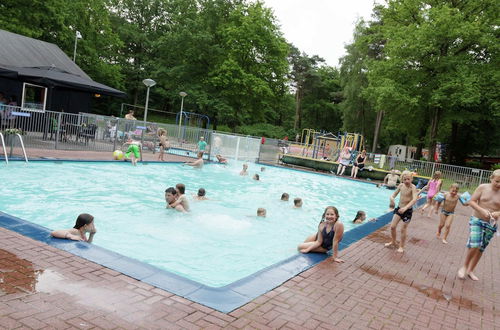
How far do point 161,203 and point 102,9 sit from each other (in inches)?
1367

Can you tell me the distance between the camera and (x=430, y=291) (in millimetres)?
5195

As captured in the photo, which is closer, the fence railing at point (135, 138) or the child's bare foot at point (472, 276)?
the child's bare foot at point (472, 276)

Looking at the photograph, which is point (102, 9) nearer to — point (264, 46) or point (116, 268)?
point (264, 46)

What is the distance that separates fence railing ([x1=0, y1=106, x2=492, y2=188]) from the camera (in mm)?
15734

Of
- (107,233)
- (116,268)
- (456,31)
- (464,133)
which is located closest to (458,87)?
(456,31)

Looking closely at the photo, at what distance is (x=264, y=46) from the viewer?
38.2m

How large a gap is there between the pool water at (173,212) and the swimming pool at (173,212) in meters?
0.02

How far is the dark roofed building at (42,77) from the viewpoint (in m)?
17.8

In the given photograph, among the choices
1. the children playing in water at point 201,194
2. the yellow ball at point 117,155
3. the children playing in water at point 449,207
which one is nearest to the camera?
the children playing in water at point 449,207

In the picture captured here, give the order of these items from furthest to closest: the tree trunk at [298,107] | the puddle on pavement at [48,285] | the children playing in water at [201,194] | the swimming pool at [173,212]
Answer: the tree trunk at [298,107]
the children playing in water at [201,194]
the swimming pool at [173,212]
the puddle on pavement at [48,285]

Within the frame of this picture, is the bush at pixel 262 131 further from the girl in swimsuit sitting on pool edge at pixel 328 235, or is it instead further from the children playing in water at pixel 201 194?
the girl in swimsuit sitting on pool edge at pixel 328 235

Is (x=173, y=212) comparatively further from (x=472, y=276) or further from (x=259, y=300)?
(x=472, y=276)

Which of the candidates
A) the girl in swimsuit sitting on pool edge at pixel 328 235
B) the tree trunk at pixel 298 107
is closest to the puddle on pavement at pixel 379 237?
the girl in swimsuit sitting on pool edge at pixel 328 235

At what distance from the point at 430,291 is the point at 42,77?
18037 mm
